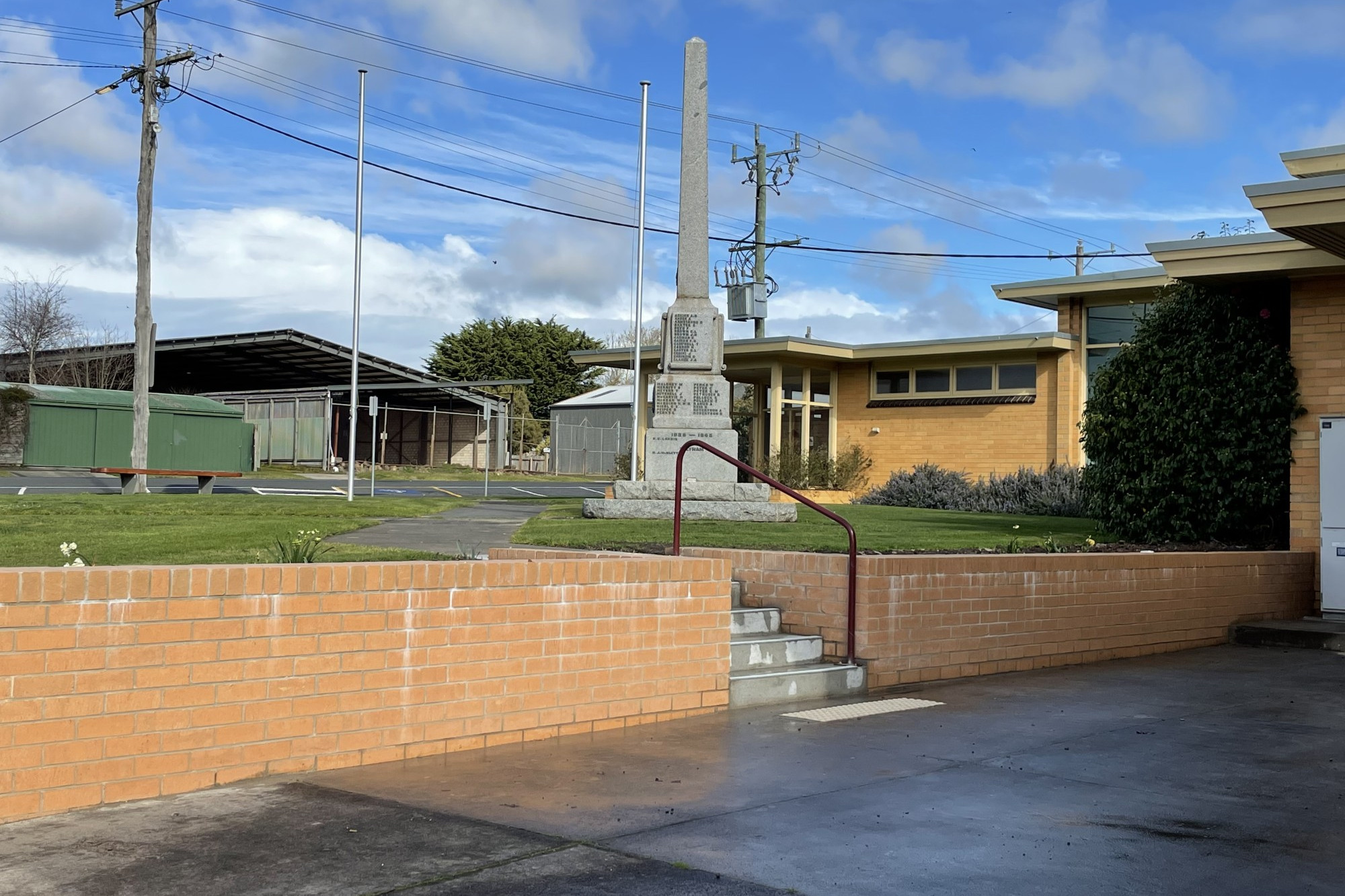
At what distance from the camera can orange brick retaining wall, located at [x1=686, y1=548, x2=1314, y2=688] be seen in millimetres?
9219

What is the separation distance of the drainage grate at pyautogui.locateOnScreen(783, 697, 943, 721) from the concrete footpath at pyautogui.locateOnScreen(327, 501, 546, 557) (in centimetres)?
321

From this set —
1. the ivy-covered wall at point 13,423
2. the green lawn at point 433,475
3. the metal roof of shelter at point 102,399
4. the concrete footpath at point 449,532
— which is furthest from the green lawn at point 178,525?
the green lawn at point 433,475

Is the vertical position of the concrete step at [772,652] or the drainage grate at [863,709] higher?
the concrete step at [772,652]

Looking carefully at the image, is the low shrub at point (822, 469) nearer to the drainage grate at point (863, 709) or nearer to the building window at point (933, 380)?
the building window at point (933, 380)

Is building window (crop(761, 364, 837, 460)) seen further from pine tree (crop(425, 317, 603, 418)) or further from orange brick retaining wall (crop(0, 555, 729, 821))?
pine tree (crop(425, 317, 603, 418))

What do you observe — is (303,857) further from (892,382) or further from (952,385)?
(892,382)

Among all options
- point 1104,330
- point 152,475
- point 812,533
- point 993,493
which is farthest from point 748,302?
point 812,533

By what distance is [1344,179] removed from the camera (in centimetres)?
1111

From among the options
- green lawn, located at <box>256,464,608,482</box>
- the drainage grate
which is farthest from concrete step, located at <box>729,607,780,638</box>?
green lawn, located at <box>256,464,608,482</box>

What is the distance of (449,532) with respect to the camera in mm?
13859

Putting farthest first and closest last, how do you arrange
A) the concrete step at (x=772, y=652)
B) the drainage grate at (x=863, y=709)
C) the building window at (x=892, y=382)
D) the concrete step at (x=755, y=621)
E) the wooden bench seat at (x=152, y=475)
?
1. the building window at (x=892, y=382)
2. the wooden bench seat at (x=152, y=475)
3. the concrete step at (x=755, y=621)
4. the concrete step at (x=772, y=652)
5. the drainage grate at (x=863, y=709)

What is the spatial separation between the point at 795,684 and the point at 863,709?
0.56m

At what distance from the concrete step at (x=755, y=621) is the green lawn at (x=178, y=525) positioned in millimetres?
2456

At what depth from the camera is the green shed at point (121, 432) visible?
2962cm
